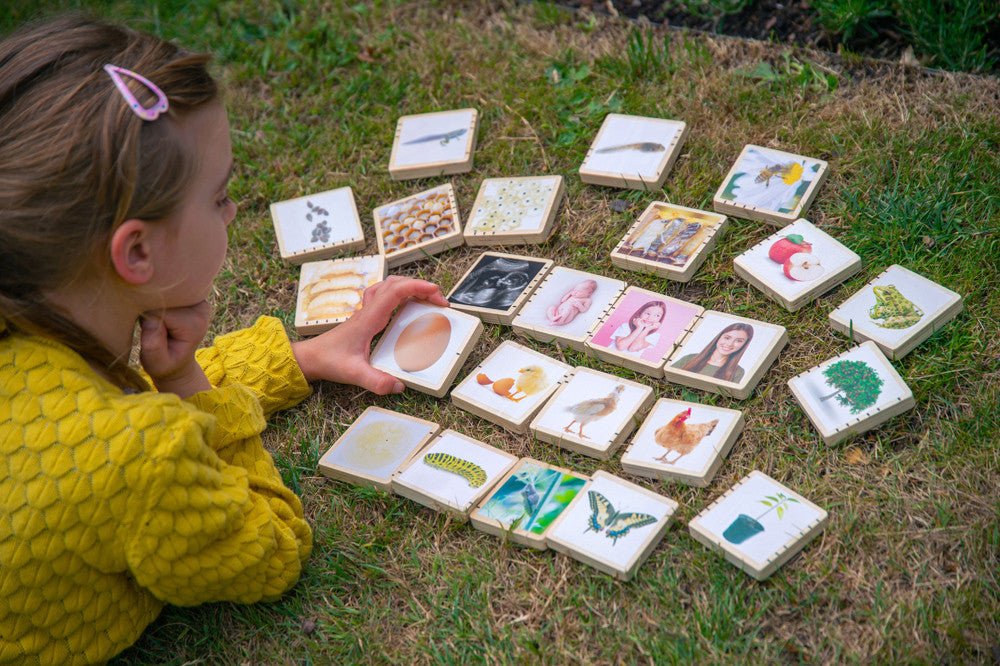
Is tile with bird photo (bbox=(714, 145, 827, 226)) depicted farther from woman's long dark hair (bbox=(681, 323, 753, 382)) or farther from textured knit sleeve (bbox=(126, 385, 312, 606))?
textured knit sleeve (bbox=(126, 385, 312, 606))

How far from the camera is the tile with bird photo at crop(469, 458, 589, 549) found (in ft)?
8.00

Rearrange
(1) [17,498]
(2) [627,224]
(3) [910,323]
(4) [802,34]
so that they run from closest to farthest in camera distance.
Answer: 1. (1) [17,498]
2. (3) [910,323]
3. (2) [627,224]
4. (4) [802,34]

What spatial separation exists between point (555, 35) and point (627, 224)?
1267 millimetres

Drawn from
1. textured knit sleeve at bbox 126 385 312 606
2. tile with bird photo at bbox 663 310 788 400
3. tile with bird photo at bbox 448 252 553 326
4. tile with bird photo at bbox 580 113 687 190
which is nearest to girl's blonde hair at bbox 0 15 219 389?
textured knit sleeve at bbox 126 385 312 606

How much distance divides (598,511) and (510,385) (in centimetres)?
55

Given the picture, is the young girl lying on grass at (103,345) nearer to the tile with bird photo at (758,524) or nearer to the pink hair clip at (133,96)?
the pink hair clip at (133,96)

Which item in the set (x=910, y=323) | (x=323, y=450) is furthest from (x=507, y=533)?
(x=910, y=323)

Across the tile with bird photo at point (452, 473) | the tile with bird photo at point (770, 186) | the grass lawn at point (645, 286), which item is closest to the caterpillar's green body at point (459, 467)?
the tile with bird photo at point (452, 473)

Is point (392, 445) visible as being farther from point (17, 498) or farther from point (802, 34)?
point (802, 34)

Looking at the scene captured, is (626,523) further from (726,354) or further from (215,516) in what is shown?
(215,516)

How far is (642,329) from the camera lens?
2.86 metres

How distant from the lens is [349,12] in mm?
4492

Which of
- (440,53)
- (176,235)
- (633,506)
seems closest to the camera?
(176,235)

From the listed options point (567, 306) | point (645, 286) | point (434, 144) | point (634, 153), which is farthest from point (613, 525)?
point (434, 144)
